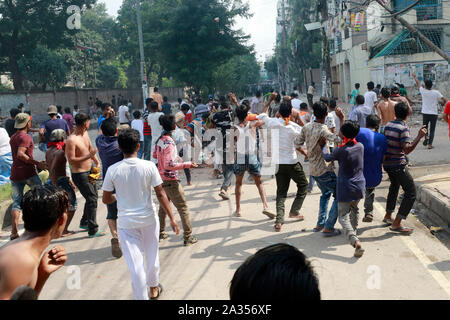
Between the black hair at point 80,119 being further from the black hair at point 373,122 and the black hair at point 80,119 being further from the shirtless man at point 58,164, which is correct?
the black hair at point 373,122

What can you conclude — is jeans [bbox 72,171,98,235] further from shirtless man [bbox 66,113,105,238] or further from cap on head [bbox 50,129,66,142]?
cap on head [bbox 50,129,66,142]

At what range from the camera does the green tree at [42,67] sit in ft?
116

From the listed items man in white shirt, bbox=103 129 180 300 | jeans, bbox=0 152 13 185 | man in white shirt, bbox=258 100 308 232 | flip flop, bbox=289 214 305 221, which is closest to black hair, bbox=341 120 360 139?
man in white shirt, bbox=258 100 308 232

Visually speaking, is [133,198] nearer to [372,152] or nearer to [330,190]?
[330,190]

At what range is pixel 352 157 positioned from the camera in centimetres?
539

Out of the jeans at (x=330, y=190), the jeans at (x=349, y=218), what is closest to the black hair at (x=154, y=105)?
the jeans at (x=330, y=190)

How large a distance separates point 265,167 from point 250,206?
11.0 feet

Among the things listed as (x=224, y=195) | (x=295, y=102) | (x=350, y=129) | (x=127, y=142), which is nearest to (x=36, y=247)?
(x=127, y=142)

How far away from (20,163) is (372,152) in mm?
5033

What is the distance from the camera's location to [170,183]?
19.1 feet

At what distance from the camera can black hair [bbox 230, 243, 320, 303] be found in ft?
4.74

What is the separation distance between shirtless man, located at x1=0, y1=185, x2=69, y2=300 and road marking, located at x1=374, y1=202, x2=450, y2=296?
11.6 ft
